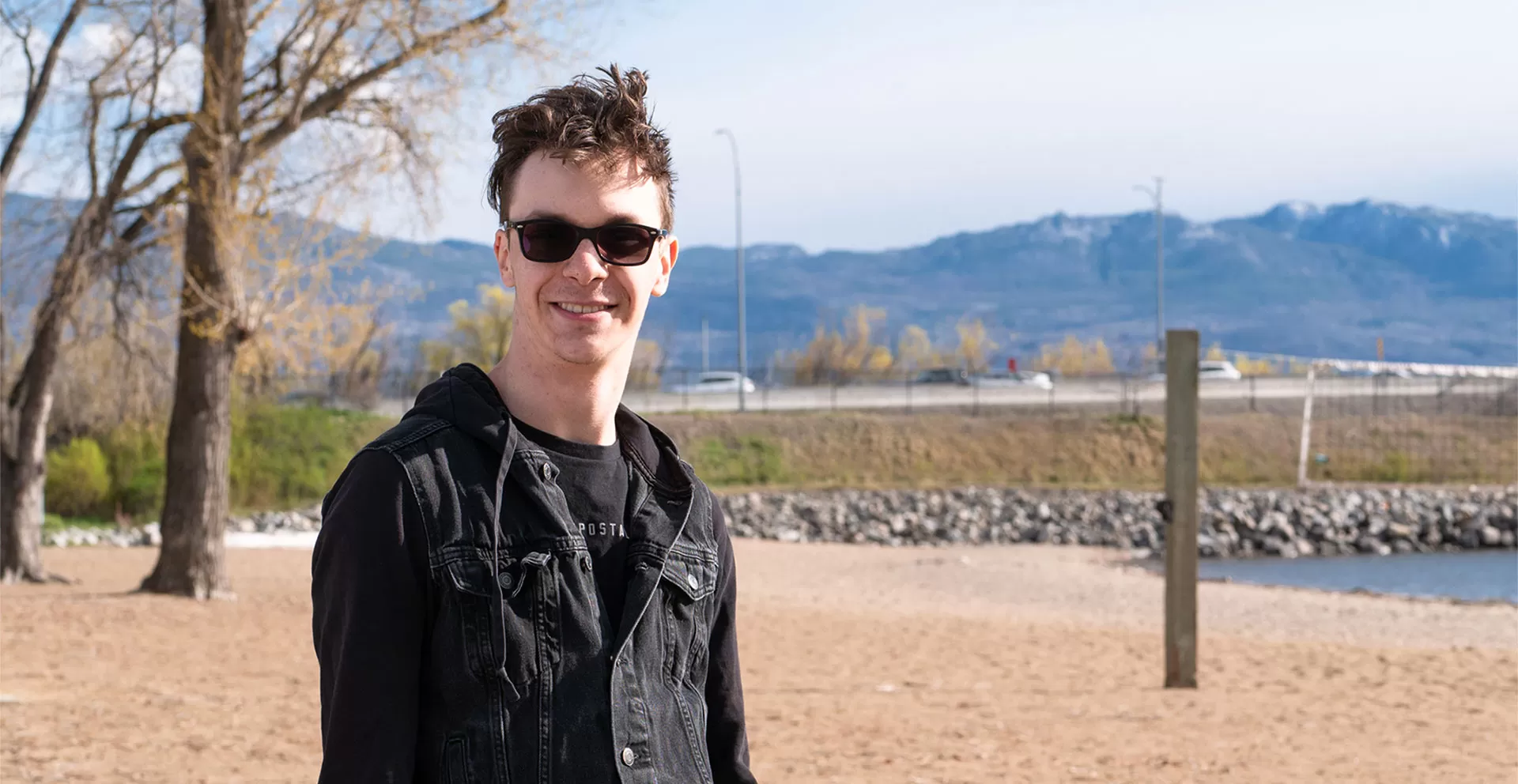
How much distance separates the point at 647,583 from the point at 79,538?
86.4ft

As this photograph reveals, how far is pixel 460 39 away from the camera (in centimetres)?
1432

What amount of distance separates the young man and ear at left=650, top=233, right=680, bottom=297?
12 mm

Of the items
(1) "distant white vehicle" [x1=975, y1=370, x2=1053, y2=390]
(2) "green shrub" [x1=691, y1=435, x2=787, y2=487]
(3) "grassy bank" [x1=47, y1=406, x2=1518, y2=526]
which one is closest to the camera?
(2) "green shrub" [x1=691, y1=435, x2=787, y2=487]

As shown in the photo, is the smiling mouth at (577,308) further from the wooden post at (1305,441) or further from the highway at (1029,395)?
the highway at (1029,395)

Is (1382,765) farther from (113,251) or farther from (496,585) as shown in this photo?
(113,251)

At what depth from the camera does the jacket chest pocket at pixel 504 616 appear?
7.00ft

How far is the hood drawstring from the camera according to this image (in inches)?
84.0

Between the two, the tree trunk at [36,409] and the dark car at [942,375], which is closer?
the tree trunk at [36,409]

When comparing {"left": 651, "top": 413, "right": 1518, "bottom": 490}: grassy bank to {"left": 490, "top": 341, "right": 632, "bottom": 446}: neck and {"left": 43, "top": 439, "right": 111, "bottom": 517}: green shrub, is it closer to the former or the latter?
{"left": 43, "top": 439, "right": 111, "bottom": 517}: green shrub

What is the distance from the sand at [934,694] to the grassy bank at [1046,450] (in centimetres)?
2309

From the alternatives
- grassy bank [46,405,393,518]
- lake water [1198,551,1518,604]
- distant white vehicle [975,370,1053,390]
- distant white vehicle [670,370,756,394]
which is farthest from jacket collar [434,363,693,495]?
distant white vehicle [975,370,1053,390]

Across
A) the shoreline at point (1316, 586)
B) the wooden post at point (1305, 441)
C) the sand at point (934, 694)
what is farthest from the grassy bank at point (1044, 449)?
the sand at point (934, 694)

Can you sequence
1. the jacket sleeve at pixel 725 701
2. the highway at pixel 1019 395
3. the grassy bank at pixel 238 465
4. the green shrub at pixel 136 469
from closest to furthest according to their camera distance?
the jacket sleeve at pixel 725 701, the grassy bank at pixel 238 465, the green shrub at pixel 136 469, the highway at pixel 1019 395

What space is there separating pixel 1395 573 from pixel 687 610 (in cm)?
2843
